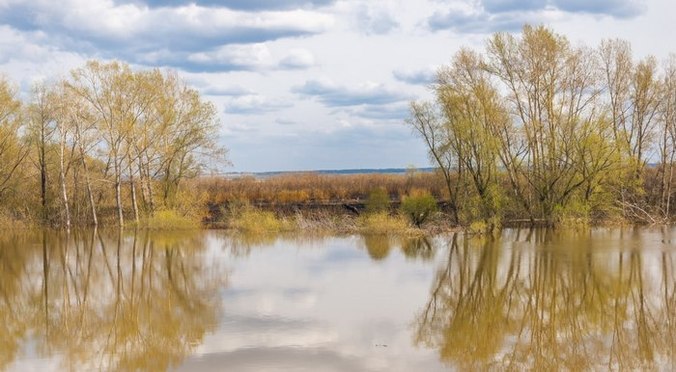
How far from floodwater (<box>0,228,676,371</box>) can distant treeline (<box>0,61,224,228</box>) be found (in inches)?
371

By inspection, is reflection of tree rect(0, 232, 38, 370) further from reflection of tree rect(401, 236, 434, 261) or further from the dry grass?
the dry grass

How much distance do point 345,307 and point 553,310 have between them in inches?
177

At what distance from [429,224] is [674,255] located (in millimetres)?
12948

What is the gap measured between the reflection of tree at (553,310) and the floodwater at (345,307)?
5cm

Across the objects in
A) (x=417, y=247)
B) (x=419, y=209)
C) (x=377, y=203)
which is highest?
(x=377, y=203)

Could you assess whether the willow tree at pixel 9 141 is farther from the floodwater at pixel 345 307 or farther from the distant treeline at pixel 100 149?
the floodwater at pixel 345 307

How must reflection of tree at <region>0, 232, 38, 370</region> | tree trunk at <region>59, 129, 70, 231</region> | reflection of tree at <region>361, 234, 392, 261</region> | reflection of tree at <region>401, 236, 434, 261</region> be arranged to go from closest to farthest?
reflection of tree at <region>0, 232, 38, 370</region> < reflection of tree at <region>401, 236, 434, 261</region> < reflection of tree at <region>361, 234, 392, 261</region> < tree trunk at <region>59, 129, 70, 231</region>

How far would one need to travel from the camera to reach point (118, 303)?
616 inches

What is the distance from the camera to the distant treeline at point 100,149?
1340 inches

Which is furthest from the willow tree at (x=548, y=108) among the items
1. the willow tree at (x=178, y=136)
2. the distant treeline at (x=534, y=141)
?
the willow tree at (x=178, y=136)

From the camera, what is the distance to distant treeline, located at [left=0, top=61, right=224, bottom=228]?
34.0m

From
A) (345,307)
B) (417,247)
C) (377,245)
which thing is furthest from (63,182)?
(345,307)

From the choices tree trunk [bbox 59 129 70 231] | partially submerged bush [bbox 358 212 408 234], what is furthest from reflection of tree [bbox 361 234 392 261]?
tree trunk [bbox 59 129 70 231]

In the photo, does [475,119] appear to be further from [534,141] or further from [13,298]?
[13,298]
